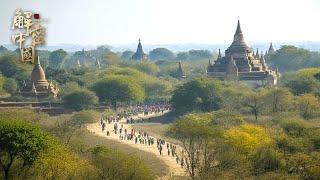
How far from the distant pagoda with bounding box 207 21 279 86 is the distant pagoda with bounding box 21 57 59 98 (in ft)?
76.3

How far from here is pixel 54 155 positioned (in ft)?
106

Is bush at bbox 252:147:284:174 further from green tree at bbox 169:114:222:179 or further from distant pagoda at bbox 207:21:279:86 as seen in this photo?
distant pagoda at bbox 207:21:279:86

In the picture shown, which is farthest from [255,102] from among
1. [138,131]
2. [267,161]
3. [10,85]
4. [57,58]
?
[57,58]

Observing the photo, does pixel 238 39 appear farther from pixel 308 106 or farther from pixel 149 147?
pixel 149 147

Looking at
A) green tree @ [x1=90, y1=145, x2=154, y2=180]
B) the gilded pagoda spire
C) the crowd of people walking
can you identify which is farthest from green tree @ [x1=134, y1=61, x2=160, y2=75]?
green tree @ [x1=90, y1=145, x2=154, y2=180]

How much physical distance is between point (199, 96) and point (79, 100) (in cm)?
1283

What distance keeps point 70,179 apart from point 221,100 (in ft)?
118

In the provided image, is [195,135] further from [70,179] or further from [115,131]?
[115,131]

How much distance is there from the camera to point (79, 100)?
6856cm

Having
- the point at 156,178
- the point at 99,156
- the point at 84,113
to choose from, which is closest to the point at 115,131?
the point at 84,113

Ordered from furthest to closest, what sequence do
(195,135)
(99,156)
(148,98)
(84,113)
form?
(148,98)
(84,113)
(195,135)
(99,156)

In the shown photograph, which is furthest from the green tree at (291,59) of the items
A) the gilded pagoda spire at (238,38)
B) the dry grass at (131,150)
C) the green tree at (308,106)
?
the dry grass at (131,150)

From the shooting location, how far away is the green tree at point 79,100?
6844 cm

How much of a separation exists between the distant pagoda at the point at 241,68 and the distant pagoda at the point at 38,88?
23.3 m
